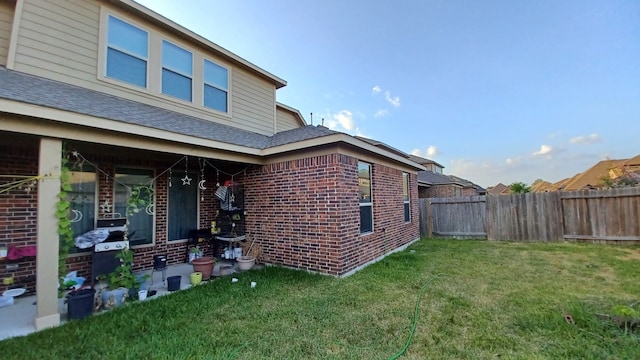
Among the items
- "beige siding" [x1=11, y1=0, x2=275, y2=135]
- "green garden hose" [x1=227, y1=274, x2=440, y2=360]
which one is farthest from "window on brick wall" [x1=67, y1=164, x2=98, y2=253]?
"green garden hose" [x1=227, y1=274, x2=440, y2=360]

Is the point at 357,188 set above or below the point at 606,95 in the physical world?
below

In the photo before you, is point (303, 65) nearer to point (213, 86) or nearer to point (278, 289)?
point (213, 86)

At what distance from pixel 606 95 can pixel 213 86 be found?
1245 centimetres

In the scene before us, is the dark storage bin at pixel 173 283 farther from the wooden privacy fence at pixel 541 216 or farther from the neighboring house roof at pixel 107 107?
the wooden privacy fence at pixel 541 216

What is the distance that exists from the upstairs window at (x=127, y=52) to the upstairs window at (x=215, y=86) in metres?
1.43

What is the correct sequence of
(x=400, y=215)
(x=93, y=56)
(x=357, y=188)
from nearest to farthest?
1. (x=93, y=56)
2. (x=357, y=188)
3. (x=400, y=215)

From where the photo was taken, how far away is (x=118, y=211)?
555cm

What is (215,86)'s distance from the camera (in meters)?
7.16

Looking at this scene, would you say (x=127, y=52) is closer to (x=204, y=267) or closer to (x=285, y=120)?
(x=204, y=267)

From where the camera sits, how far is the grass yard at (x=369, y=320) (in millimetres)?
2719

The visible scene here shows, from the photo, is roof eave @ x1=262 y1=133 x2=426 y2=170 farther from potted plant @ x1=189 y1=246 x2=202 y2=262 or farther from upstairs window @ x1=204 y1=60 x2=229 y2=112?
potted plant @ x1=189 y1=246 x2=202 y2=262

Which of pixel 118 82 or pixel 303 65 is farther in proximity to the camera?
pixel 303 65

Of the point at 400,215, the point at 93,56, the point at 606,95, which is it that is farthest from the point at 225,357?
the point at 606,95

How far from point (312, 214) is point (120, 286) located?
3.32 metres
